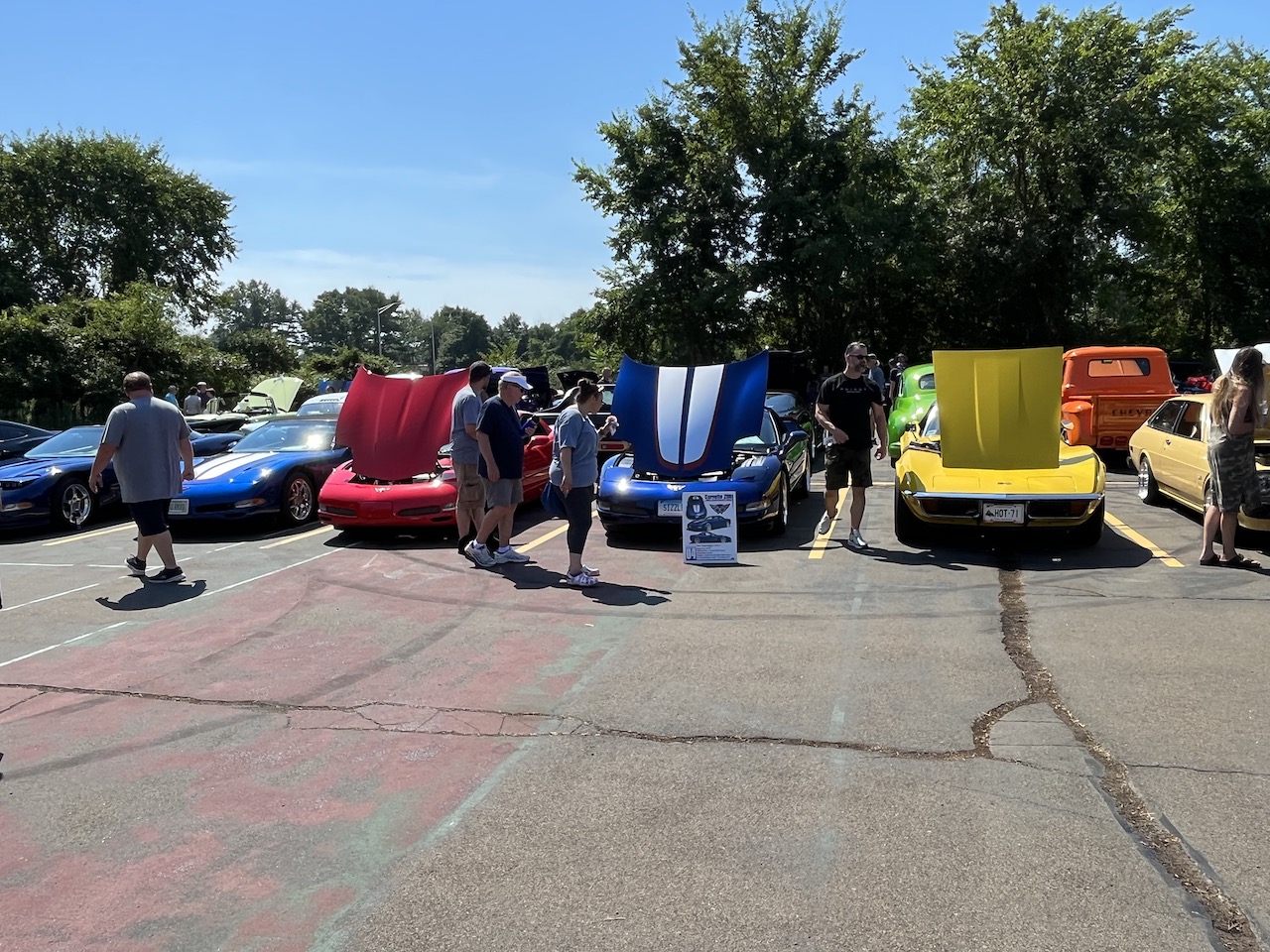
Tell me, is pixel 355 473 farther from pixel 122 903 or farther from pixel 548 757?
pixel 122 903

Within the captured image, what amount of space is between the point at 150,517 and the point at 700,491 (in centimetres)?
462

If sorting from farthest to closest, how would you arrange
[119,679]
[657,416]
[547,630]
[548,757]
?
1. [657,416]
2. [547,630]
3. [119,679]
4. [548,757]

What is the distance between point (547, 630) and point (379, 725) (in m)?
1.83

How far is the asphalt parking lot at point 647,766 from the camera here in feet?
9.98

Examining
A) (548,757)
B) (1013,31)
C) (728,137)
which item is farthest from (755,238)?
(548,757)

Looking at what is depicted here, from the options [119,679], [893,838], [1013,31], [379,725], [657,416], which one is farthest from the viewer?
[1013,31]

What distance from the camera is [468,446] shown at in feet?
30.0

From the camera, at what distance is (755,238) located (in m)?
29.5

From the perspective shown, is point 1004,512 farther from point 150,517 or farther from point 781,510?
point 150,517

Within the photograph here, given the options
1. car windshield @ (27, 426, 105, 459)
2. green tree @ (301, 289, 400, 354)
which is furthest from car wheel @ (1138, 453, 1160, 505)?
green tree @ (301, 289, 400, 354)

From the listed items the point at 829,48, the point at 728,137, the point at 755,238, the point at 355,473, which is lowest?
the point at 355,473

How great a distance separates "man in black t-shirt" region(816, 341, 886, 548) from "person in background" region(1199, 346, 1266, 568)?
8.50 ft

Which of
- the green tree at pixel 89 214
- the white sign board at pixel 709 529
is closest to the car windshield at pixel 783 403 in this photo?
the white sign board at pixel 709 529

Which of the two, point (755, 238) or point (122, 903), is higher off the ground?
point (755, 238)
